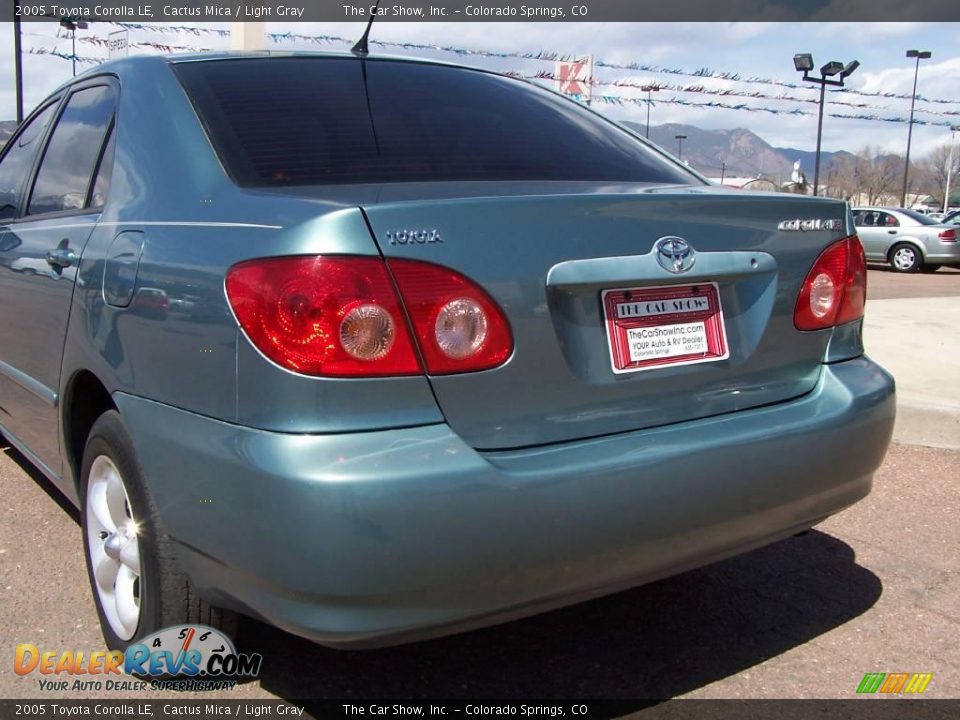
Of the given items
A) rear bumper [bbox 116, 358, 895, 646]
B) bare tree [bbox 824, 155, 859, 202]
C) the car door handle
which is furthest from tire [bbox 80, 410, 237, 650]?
bare tree [bbox 824, 155, 859, 202]

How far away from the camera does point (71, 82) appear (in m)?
3.25

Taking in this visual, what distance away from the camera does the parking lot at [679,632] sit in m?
2.44

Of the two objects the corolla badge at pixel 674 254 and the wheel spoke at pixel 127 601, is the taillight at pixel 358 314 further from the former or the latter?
the wheel spoke at pixel 127 601

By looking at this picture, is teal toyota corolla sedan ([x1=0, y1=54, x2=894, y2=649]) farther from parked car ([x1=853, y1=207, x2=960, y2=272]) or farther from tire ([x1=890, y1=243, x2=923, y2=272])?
tire ([x1=890, y1=243, x2=923, y2=272])

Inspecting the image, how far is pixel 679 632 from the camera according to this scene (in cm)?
275

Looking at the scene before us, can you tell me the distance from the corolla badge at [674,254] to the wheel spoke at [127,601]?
1.61 m

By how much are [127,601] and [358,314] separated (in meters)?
1.21

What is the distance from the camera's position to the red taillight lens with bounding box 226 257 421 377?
183 centimetres

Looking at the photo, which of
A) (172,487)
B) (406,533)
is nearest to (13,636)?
(172,487)

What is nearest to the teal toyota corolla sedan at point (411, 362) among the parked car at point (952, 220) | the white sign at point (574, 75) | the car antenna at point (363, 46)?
the car antenna at point (363, 46)

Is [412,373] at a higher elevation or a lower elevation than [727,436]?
higher

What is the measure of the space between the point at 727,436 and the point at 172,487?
1280 mm

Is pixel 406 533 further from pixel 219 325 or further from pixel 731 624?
pixel 731 624

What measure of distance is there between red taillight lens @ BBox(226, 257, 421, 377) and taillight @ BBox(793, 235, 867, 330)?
1.13 metres
